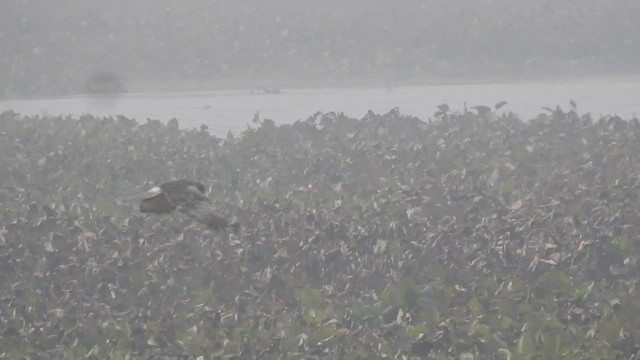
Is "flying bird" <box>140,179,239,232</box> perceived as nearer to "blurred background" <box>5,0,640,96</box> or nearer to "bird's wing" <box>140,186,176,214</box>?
"bird's wing" <box>140,186,176,214</box>

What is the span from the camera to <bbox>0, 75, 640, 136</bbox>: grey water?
13.4 m

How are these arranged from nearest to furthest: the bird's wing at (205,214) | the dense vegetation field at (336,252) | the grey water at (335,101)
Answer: the dense vegetation field at (336,252)
the bird's wing at (205,214)
the grey water at (335,101)

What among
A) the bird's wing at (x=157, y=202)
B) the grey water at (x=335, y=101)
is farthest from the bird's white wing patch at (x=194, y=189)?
the grey water at (x=335, y=101)

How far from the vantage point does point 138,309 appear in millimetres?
5840

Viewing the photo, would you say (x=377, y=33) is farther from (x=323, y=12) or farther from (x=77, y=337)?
(x=77, y=337)

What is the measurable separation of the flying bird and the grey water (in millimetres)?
6372

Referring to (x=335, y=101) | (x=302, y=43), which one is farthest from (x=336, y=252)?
(x=302, y=43)

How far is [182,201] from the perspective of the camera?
5.65 metres

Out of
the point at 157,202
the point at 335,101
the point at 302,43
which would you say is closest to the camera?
the point at 157,202

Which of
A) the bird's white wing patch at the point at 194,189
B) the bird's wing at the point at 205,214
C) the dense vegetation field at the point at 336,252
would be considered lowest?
the dense vegetation field at the point at 336,252

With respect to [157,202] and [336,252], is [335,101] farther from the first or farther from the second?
[157,202]

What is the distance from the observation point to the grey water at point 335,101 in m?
13.4

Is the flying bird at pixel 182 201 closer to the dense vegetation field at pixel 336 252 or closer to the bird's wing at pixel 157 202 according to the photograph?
the bird's wing at pixel 157 202

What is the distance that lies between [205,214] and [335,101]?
9.30 metres
